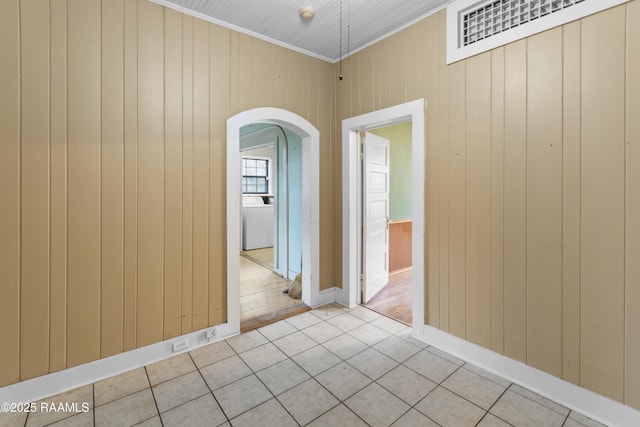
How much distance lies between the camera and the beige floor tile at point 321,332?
272 cm

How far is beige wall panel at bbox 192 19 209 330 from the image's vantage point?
2510mm

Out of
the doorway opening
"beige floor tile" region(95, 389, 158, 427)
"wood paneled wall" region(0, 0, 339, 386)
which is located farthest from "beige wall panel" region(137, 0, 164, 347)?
the doorway opening

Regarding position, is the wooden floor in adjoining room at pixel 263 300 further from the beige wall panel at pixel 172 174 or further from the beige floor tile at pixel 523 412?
the beige floor tile at pixel 523 412

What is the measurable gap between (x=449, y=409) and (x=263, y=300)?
2.33 meters

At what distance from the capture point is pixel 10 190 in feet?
6.07

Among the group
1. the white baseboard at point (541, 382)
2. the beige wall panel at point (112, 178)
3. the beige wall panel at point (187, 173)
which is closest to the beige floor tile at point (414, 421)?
the white baseboard at point (541, 382)

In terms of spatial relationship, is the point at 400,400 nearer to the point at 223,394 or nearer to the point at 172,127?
the point at 223,394

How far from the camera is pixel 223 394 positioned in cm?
198

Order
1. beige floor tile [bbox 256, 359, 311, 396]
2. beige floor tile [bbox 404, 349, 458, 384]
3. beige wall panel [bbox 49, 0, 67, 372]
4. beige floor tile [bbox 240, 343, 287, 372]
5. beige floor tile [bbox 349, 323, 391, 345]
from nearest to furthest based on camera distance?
beige wall panel [bbox 49, 0, 67, 372] → beige floor tile [bbox 256, 359, 311, 396] → beige floor tile [bbox 404, 349, 458, 384] → beige floor tile [bbox 240, 343, 287, 372] → beige floor tile [bbox 349, 323, 391, 345]

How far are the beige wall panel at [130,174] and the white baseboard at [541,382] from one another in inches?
96.2

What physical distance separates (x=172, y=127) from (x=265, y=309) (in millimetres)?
2088

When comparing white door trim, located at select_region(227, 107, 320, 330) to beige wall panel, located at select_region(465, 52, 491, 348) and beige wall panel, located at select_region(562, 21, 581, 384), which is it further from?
beige wall panel, located at select_region(562, 21, 581, 384)

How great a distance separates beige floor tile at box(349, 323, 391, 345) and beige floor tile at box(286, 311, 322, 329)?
431mm

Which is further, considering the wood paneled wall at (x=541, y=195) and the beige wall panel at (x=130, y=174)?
the beige wall panel at (x=130, y=174)
